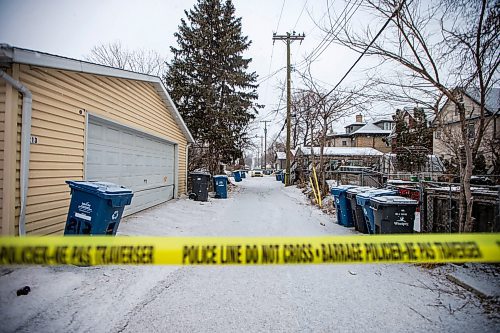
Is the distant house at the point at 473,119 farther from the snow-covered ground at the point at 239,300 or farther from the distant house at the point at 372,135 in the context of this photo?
the distant house at the point at 372,135

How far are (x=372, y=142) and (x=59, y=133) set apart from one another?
49.1 meters

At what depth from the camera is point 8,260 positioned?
1414 millimetres

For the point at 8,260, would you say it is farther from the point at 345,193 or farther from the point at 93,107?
the point at 345,193

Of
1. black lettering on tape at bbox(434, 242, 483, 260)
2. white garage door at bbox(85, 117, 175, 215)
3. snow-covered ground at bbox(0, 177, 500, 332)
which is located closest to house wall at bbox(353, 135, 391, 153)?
white garage door at bbox(85, 117, 175, 215)

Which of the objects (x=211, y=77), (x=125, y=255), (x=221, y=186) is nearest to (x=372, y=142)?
(x=211, y=77)

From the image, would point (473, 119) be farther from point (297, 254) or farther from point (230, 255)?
point (230, 255)

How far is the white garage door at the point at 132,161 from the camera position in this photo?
595cm

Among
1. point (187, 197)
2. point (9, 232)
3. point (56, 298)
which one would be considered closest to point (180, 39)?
point (187, 197)

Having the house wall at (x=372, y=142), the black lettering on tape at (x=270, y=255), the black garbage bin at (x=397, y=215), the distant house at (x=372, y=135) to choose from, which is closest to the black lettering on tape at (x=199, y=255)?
the black lettering on tape at (x=270, y=255)

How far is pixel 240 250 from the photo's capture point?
5.10 feet

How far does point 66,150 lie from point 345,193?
6.79 metres

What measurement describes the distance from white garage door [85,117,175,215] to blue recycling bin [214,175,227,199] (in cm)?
302

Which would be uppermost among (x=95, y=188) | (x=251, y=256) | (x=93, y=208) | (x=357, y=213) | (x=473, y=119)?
(x=473, y=119)

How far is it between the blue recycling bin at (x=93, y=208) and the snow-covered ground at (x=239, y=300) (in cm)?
59
